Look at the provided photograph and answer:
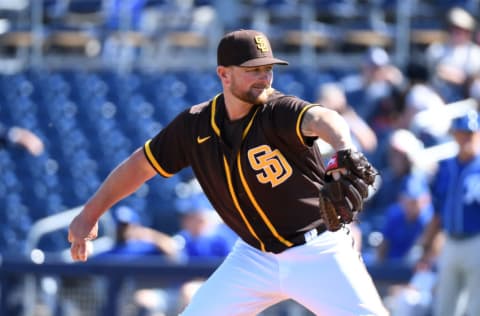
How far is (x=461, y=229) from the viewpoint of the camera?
25.7 feet

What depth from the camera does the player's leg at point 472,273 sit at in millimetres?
7734

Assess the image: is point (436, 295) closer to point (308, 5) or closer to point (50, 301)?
point (50, 301)

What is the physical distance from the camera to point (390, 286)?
783 centimetres

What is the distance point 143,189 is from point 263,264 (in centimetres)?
616

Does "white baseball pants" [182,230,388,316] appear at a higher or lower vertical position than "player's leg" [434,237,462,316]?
higher

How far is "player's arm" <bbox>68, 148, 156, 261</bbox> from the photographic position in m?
5.50

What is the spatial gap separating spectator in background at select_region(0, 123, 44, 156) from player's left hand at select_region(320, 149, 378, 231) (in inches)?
282

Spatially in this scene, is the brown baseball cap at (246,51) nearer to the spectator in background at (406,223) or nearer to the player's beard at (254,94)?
the player's beard at (254,94)

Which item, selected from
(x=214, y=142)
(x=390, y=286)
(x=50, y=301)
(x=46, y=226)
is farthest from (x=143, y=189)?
(x=214, y=142)

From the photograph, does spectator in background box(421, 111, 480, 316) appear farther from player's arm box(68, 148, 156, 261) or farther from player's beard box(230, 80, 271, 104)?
player's beard box(230, 80, 271, 104)

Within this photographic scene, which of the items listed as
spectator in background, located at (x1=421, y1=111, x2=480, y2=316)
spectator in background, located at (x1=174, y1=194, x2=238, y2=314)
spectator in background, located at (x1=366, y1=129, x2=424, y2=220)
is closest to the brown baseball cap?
spectator in background, located at (x1=421, y1=111, x2=480, y2=316)

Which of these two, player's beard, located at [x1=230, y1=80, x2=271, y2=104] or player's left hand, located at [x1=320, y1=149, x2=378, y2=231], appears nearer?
player's left hand, located at [x1=320, y1=149, x2=378, y2=231]

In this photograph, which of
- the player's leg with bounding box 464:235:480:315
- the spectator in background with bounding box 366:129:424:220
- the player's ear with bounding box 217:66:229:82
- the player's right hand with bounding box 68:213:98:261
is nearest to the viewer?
the player's ear with bounding box 217:66:229:82

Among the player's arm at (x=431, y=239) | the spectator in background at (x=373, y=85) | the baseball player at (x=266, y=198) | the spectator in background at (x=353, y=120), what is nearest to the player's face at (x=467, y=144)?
the player's arm at (x=431, y=239)
